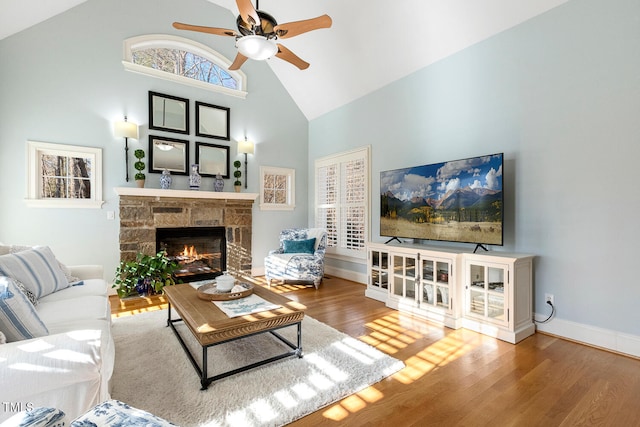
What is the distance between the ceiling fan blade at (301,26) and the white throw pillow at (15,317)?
8.38 ft

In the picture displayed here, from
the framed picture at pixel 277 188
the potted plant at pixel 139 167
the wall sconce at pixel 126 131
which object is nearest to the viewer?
the wall sconce at pixel 126 131

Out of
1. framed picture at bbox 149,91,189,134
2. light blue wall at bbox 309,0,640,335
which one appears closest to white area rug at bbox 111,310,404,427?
light blue wall at bbox 309,0,640,335

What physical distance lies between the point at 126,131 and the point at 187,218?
59.0 inches

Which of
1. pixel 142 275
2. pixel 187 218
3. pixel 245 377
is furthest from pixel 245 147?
pixel 245 377

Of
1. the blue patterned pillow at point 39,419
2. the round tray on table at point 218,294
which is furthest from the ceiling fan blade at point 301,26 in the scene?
the blue patterned pillow at point 39,419

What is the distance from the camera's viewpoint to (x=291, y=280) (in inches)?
184

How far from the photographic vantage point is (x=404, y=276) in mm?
3564

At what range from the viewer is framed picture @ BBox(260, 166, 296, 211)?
18.5ft

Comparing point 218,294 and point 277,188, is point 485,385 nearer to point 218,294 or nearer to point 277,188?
point 218,294

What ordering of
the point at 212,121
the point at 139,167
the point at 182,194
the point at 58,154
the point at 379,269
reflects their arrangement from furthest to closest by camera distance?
the point at 212,121
the point at 182,194
the point at 139,167
the point at 379,269
the point at 58,154

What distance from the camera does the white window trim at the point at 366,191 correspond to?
4797mm

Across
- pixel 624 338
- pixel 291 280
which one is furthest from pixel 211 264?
pixel 624 338

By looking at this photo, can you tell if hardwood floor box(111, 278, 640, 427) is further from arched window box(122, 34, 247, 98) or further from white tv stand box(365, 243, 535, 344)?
arched window box(122, 34, 247, 98)

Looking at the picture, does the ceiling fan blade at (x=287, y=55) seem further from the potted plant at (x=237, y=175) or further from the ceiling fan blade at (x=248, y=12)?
the potted plant at (x=237, y=175)
